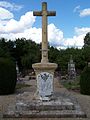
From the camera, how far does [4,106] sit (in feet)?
43.3

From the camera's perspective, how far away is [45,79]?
12430 mm

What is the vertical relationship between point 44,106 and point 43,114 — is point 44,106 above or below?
above

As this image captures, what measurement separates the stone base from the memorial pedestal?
309mm

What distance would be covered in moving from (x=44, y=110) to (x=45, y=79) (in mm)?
1299

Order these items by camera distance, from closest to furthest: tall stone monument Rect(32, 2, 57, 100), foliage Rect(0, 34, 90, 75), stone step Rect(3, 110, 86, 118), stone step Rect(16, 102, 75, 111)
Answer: stone step Rect(3, 110, 86, 118)
stone step Rect(16, 102, 75, 111)
tall stone monument Rect(32, 2, 57, 100)
foliage Rect(0, 34, 90, 75)

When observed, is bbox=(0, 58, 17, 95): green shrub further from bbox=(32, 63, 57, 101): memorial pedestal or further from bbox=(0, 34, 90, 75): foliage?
bbox=(0, 34, 90, 75): foliage

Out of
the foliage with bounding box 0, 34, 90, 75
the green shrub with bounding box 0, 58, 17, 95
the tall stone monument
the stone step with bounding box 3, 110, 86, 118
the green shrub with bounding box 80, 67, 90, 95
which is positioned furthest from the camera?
the foliage with bounding box 0, 34, 90, 75

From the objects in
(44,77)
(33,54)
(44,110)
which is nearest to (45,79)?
(44,77)

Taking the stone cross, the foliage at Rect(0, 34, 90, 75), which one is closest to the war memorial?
the stone cross

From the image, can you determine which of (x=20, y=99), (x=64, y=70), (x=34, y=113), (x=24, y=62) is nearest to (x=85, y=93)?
(x=20, y=99)

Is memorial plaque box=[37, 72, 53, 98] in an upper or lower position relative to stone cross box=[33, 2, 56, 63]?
lower

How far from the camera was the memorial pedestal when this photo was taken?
12336 mm

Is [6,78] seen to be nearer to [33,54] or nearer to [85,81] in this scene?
[85,81]

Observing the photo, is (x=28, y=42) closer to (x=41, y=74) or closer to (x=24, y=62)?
(x=24, y=62)
